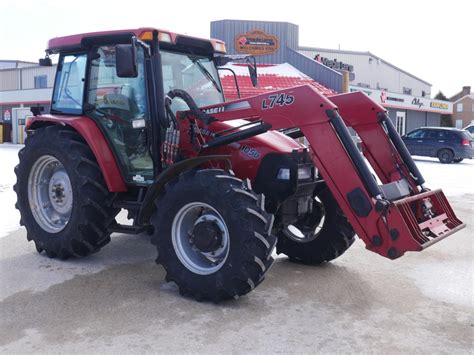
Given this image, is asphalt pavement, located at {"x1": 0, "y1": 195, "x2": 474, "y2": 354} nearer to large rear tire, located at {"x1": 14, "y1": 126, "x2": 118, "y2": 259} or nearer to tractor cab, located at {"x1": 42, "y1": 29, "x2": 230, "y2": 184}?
large rear tire, located at {"x1": 14, "y1": 126, "x2": 118, "y2": 259}

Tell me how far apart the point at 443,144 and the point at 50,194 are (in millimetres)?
18499

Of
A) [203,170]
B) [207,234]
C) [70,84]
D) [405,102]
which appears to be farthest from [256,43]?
[207,234]

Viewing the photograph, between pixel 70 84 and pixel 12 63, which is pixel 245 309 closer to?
pixel 70 84

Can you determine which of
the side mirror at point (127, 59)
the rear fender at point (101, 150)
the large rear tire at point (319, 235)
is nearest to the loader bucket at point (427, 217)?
the large rear tire at point (319, 235)

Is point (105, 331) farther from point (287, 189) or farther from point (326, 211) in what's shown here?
point (326, 211)

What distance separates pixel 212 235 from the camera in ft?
14.5

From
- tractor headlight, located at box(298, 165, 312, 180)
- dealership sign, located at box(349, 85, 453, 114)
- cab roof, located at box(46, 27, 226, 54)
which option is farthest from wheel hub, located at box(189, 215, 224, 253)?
dealership sign, located at box(349, 85, 453, 114)

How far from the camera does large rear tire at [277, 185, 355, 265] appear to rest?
17.9 feet

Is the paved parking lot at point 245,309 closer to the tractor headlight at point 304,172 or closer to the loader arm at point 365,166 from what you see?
the loader arm at point 365,166

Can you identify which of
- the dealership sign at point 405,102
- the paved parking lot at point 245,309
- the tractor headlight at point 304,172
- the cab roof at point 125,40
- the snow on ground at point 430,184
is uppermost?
the dealership sign at point 405,102

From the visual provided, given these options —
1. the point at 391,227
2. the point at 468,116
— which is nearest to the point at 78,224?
the point at 391,227

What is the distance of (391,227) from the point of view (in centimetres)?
399

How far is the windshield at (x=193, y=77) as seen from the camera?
17.3 ft

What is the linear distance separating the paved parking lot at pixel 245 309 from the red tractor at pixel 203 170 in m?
0.31
